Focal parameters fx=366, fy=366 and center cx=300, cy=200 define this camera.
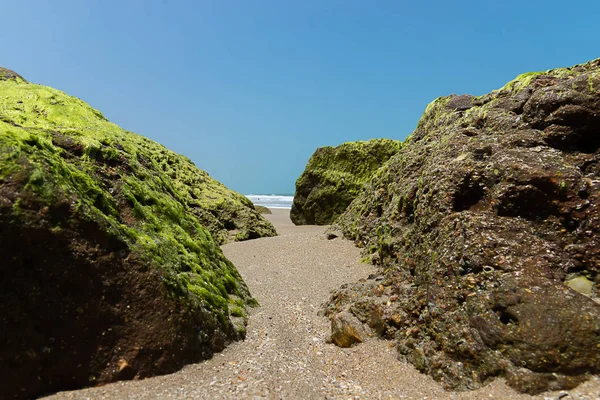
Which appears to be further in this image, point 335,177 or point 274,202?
point 274,202

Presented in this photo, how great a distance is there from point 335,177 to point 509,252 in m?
11.8

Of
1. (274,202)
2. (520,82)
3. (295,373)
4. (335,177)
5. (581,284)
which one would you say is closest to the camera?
(581,284)

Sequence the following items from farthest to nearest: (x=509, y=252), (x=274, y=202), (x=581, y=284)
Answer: (x=274, y=202)
(x=509, y=252)
(x=581, y=284)

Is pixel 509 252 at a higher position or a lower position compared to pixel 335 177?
lower

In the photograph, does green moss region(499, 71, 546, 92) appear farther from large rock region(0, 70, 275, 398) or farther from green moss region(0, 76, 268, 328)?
large rock region(0, 70, 275, 398)

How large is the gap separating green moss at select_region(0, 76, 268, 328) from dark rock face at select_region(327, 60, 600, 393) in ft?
5.75

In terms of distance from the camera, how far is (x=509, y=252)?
133 inches

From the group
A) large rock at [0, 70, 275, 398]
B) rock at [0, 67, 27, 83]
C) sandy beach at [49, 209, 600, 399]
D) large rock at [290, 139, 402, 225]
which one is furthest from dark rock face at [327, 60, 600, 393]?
rock at [0, 67, 27, 83]

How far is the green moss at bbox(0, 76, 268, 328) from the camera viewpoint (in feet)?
9.91

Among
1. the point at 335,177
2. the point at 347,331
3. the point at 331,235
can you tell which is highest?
the point at 335,177

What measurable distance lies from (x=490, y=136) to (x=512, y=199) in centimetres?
130

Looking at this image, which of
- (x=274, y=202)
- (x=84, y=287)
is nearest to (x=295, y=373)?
(x=84, y=287)

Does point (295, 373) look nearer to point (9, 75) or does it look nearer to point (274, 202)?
point (9, 75)

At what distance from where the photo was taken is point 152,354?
300 centimetres
